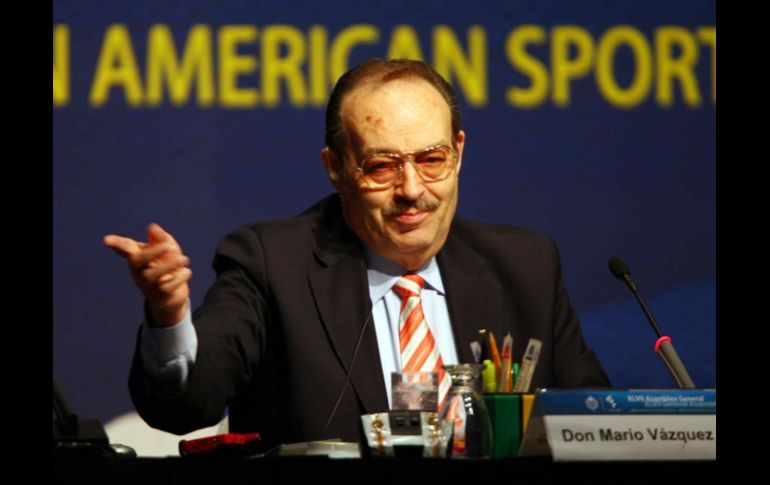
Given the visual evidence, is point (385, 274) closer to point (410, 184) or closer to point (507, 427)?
point (410, 184)

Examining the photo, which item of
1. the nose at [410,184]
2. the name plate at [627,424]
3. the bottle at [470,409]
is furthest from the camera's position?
the nose at [410,184]

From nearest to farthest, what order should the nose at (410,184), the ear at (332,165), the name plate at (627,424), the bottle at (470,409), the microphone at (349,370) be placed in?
the name plate at (627,424) → the bottle at (470,409) → the microphone at (349,370) → the nose at (410,184) → the ear at (332,165)

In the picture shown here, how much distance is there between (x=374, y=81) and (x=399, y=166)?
0.70 feet

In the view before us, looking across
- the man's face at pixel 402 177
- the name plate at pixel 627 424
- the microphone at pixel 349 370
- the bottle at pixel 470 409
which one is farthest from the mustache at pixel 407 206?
the name plate at pixel 627 424

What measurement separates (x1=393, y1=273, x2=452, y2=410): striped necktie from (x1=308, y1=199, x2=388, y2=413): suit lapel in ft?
0.23

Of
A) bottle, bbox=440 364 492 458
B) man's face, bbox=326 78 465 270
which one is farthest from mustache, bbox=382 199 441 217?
bottle, bbox=440 364 492 458

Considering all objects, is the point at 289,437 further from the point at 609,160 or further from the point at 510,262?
the point at 609,160

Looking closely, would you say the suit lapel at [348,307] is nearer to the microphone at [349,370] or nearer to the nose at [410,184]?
the microphone at [349,370]

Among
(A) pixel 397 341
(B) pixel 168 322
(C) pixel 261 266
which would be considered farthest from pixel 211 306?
(B) pixel 168 322

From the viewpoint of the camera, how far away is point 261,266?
10.0 ft

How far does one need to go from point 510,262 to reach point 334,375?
579 millimetres

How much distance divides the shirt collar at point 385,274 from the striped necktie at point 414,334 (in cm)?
2

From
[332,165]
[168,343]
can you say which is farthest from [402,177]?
[168,343]

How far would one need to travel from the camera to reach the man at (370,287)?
2941 mm
